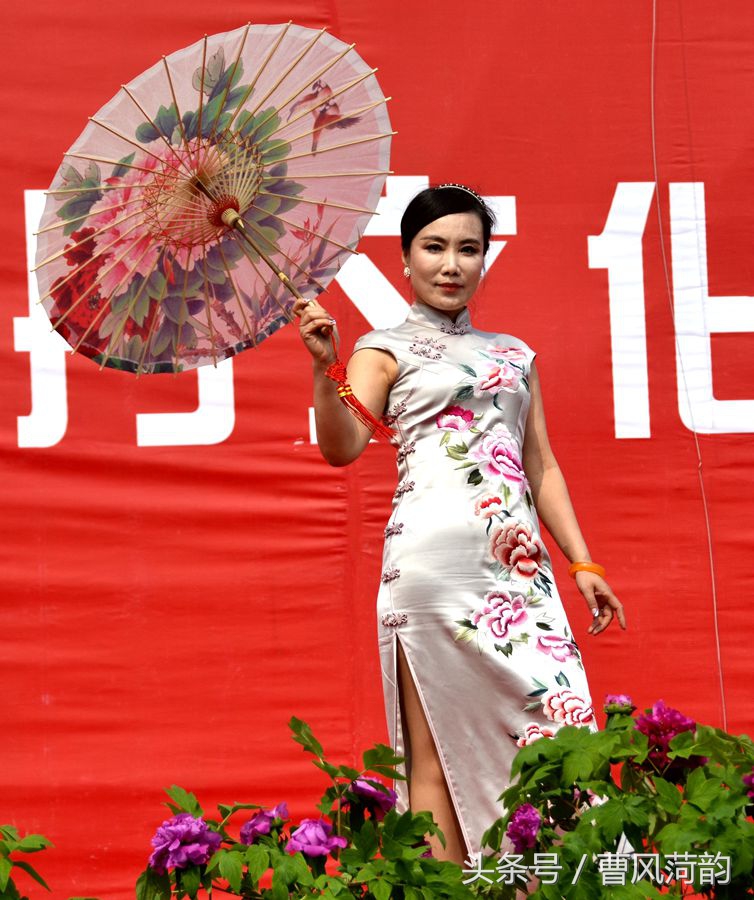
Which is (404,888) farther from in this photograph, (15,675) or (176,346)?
(15,675)

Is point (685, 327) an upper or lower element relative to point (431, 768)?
upper

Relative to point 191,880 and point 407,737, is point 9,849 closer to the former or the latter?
point 191,880

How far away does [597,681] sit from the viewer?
3.62 m

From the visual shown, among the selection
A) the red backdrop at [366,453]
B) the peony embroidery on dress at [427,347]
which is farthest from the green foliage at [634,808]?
the red backdrop at [366,453]

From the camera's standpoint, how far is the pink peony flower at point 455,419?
257 centimetres

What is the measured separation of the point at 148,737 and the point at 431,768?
1.20m

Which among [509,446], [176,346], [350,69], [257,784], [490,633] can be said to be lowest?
[257,784]

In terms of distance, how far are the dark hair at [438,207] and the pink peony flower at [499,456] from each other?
37 centimetres

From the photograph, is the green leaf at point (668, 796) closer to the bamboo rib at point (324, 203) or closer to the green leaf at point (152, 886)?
the green leaf at point (152, 886)

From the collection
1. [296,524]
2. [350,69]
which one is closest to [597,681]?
[296,524]

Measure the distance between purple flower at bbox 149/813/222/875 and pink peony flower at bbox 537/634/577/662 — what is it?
2.90ft

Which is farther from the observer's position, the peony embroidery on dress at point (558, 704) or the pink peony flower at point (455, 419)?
the pink peony flower at point (455, 419)

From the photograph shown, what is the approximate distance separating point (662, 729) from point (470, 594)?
0.66 m

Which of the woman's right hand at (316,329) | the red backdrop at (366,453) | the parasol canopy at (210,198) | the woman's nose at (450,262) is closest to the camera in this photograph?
the woman's right hand at (316,329)
